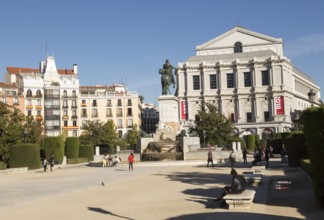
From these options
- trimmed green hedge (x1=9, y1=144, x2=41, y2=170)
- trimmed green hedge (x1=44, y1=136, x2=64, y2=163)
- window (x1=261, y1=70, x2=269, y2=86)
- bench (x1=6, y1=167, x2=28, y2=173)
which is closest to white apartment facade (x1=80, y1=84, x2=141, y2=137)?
window (x1=261, y1=70, x2=269, y2=86)

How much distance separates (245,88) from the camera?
104 meters

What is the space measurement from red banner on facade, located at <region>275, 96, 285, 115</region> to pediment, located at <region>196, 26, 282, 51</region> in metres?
18.9

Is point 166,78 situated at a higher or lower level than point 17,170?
higher

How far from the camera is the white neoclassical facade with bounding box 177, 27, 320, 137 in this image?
327ft

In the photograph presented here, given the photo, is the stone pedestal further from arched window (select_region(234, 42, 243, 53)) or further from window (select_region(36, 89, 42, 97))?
arched window (select_region(234, 42, 243, 53))

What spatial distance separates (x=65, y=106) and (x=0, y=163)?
64837 mm

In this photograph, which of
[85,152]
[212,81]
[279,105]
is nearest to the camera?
[85,152]

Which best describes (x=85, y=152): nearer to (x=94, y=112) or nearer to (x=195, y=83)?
(x=94, y=112)

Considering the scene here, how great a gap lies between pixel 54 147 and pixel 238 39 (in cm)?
7569

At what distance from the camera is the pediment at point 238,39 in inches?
4473

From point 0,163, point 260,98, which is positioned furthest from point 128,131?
point 0,163

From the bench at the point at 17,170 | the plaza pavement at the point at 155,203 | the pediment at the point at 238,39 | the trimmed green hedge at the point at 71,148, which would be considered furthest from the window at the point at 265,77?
the plaza pavement at the point at 155,203

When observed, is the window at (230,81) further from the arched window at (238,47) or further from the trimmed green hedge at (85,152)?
the trimmed green hedge at (85,152)

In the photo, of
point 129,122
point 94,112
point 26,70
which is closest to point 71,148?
point 94,112
